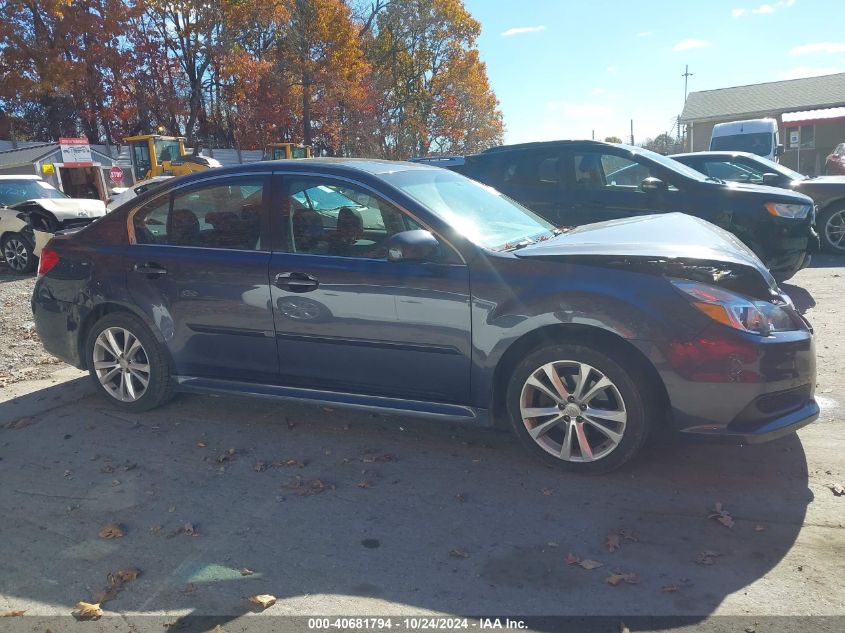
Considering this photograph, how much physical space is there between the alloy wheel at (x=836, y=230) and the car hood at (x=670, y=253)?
729 cm

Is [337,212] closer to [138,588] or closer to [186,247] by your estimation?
[186,247]

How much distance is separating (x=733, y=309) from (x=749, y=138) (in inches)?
793

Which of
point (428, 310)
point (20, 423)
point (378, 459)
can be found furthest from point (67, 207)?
point (428, 310)

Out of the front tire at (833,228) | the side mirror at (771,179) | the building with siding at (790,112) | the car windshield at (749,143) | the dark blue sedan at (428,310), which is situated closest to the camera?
the dark blue sedan at (428,310)

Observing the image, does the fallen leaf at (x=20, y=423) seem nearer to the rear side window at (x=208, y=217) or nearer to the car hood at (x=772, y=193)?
the rear side window at (x=208, y=217)

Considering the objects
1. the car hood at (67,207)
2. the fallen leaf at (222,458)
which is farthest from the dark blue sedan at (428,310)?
the car hood at (67,207)

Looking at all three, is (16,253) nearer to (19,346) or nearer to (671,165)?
(19,346)

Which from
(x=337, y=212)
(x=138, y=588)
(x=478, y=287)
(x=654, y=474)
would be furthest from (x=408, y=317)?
(x=138, y=588)

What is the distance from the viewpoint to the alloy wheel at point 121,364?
4980 mm

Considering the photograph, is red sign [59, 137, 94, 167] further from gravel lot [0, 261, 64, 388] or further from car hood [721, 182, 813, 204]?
car hood [721, 182, 813, 204]

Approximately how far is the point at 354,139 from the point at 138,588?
4157cm

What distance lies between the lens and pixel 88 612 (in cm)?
286

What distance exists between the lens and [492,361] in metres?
3.91

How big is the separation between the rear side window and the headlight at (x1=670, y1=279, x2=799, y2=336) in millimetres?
2600
